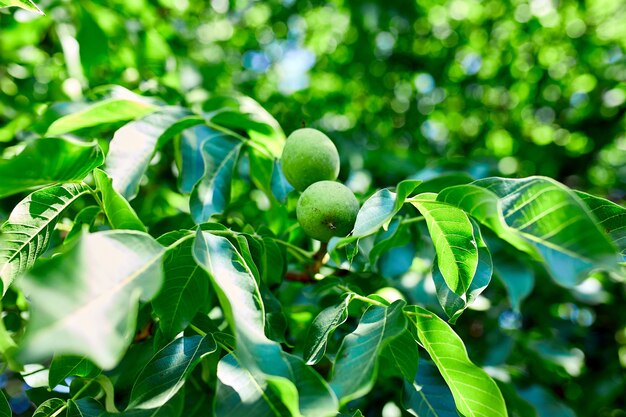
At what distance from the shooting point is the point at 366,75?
3.37 meters

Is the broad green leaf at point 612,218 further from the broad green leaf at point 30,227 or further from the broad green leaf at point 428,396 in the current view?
the broad green leaf at point 30,227

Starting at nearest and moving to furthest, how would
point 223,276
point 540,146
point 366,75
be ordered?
point 223,276 < point 540,146 < point 366,75

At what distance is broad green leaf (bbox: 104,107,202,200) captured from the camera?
116 centimetres

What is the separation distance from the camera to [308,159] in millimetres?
1153

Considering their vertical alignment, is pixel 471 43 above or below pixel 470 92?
above

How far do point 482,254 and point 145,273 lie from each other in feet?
2.11

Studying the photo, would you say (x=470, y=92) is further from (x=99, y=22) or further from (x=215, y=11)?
(x=99, y=22)

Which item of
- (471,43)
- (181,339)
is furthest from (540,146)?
(181,339)

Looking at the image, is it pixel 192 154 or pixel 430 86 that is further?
pixel 430 86

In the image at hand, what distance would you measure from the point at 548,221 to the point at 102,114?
1.08m

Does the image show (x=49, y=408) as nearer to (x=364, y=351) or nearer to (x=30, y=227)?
(x=30, y=227)

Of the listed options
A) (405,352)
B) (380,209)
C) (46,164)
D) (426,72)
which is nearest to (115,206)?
(46,164)

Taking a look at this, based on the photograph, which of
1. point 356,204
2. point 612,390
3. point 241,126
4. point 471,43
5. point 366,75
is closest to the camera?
point 356,204

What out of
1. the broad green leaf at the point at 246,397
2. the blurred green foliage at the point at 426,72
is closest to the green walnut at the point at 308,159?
the broad green leaf at the point at 246,397
